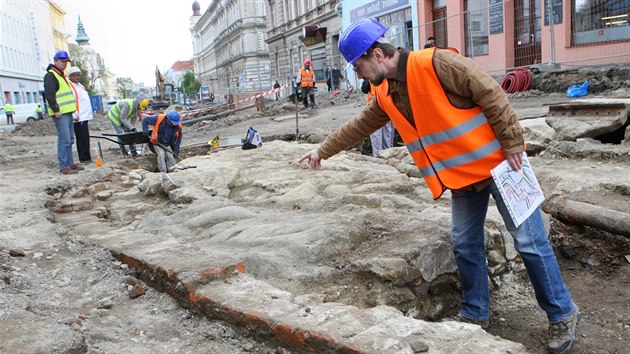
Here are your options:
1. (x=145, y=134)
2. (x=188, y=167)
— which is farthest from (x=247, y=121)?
(x=188, y=167)

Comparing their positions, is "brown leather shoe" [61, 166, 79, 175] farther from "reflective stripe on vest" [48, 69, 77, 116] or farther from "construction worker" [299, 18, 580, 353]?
"construction worker" [299, 18, 580, 353]

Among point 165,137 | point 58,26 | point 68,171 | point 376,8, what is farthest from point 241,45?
point 68,171

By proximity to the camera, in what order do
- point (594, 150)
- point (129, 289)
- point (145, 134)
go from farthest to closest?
point (145, 134)
point (594, 150)
point (129, 289)

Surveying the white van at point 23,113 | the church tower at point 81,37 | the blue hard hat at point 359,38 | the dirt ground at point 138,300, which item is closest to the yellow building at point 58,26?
the church tower at point 81,37

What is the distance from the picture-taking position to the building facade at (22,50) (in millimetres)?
44469

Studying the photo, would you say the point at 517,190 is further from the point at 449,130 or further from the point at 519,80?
the point at 519,80

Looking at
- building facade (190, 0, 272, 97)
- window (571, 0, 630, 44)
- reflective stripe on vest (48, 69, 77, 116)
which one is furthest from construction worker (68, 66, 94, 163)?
building facade (190, 0, 272, 97)

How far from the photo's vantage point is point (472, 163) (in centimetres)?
267

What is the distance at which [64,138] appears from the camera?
782 centimetres

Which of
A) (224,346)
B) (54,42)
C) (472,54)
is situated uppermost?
(54,42)

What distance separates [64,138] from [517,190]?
7058 millimetres

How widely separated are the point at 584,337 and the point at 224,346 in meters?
2.04

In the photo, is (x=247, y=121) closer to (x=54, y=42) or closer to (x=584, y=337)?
(x=584, y=337)

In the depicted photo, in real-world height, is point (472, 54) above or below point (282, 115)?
above
